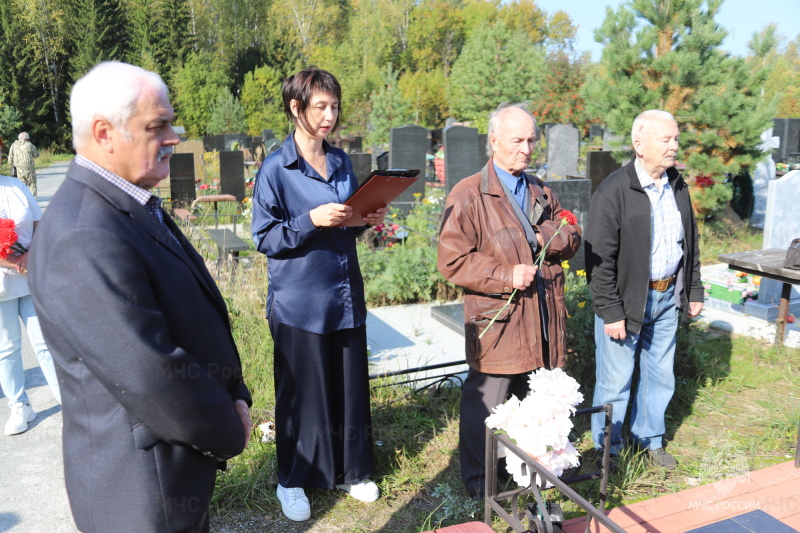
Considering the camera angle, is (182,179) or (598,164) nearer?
(598,164)

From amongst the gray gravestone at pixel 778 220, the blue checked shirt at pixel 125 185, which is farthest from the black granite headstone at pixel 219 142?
the blue checked shirt at pixel 125 185

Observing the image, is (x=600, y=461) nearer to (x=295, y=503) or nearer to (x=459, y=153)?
(x=295, y=503)

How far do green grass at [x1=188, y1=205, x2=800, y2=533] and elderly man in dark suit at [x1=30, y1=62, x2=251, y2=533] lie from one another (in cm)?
158

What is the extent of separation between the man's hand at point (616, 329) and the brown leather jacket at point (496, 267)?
376 millimetres

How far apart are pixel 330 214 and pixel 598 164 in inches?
307

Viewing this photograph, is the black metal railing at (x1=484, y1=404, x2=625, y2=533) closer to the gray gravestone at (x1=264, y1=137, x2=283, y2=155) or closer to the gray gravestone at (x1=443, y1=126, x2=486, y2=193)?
the gray gravestone at (x1=443, y1=126, x2=486, y2=193)

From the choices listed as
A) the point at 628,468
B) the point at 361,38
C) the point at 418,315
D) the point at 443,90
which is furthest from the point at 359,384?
the point at 361,38

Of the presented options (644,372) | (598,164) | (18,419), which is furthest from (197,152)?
(644,372)

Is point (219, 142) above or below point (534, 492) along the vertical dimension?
above

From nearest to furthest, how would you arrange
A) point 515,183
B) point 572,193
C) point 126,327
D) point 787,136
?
point 126,327
point 515,183
point 572,193
point 787,136

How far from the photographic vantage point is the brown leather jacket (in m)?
2.93

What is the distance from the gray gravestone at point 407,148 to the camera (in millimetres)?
10568

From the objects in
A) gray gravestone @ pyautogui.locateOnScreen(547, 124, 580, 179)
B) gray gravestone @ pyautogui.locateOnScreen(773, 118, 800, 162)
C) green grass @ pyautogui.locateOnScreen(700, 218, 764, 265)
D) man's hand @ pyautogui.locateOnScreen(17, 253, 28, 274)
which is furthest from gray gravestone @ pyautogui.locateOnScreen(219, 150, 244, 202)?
gray gravestone @ pyautogui.locateOnScreen(773, 118, 800, 162)

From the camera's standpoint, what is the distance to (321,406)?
9.67 feet
